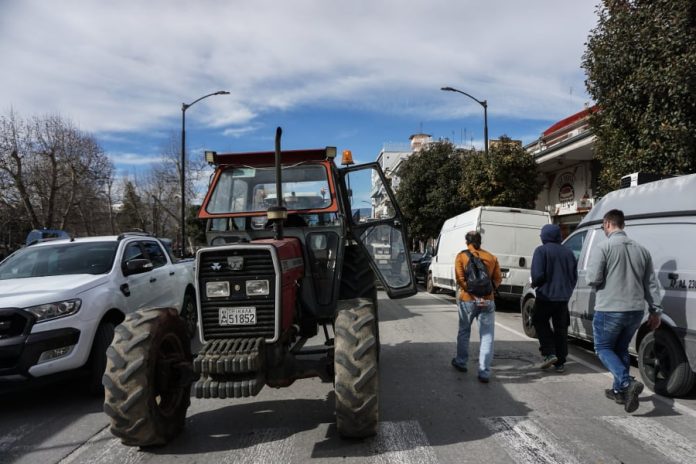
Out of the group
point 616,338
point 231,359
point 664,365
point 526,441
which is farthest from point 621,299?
point 231,359

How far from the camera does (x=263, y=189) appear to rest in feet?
19.1

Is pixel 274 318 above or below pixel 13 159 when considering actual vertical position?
below

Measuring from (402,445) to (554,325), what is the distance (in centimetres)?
334

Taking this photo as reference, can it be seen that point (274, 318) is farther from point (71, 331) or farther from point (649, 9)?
point (649, 9)

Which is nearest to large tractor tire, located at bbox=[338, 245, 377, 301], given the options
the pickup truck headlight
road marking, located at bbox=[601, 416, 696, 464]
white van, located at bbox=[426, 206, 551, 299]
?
road marking, located at bbox=[601, 416, 696, 464]

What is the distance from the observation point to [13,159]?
2577cm

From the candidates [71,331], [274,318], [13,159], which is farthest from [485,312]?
[13,159]

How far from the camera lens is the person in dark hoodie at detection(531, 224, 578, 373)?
21.2 feet

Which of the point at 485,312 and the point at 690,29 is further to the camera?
the point at 690,29

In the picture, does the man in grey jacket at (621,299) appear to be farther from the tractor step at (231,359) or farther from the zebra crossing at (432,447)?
the tractor step at (231,359)

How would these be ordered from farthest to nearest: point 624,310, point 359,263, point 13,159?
1. point 13,159
2. point 359,263
3. point 624,310

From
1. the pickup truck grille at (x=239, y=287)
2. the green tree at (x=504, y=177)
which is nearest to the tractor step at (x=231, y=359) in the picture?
the pickup truck grille at (x=239, y=287)

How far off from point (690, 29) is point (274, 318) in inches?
342

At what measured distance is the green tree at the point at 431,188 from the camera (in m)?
26.8
